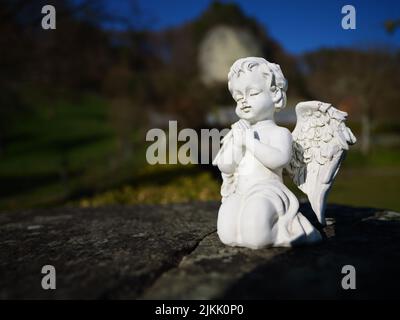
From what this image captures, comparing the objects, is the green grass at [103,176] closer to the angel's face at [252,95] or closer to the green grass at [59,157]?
the green grass at [59,157]

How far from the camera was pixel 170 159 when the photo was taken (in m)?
10.2

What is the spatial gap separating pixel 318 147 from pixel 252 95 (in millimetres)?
765

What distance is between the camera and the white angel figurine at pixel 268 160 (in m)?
2.49

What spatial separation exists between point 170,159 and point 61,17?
4623mm

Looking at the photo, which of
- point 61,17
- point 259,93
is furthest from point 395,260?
point 61,17

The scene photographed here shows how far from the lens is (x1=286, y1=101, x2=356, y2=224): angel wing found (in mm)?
2818

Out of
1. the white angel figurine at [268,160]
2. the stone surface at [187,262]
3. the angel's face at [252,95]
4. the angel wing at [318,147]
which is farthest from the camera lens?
the angel wing at [318,147]
